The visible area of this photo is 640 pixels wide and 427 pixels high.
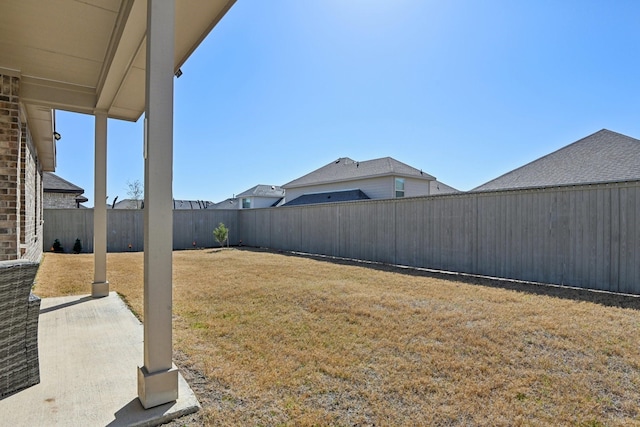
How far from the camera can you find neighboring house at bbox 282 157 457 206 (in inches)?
635

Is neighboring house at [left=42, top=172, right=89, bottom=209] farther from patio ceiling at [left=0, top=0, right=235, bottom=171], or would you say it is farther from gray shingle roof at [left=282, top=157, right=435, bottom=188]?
patio ceiling at [left=0, top=0, right=235, bottom=171]

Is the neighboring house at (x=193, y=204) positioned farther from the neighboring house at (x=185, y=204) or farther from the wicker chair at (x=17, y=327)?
the wicker chair at (x=17, y=327)

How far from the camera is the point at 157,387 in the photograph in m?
2.13

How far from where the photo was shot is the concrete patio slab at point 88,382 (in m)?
2.02

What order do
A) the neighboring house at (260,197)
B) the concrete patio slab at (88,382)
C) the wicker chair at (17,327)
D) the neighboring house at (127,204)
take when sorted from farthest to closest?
the neighboring house at (127,204)
the neighboring house at (260,197)
the wicker chair at (17,327)
the concrete patio slab at (88,382)

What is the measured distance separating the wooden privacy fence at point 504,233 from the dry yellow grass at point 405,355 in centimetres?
83

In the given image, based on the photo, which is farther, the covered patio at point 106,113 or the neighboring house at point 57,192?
the neighboring house at point 57,192

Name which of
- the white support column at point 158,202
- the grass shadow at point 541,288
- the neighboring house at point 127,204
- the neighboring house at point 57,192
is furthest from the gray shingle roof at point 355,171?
the neighboring house at point 127,204

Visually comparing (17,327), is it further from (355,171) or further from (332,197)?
(355,171)

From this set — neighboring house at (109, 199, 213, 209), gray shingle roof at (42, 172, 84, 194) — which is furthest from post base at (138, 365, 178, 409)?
neighboring house at (109, 199, 213, 209)

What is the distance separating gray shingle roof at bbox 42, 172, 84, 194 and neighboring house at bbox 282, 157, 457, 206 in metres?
10.9

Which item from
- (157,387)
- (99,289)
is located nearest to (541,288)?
(157,387)

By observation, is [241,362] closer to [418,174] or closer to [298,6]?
[298,6]

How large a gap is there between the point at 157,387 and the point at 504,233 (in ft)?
25.0
